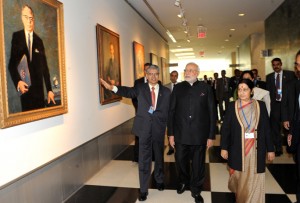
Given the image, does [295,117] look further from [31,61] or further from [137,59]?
[137,59]

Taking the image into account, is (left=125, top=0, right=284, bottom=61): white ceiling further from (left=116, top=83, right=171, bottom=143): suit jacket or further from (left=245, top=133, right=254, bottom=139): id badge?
(left=245, top=133, right=254, bottom=139): id badge

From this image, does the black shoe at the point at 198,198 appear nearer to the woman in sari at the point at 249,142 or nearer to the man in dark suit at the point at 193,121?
the man in dark suit at the point at 193,121

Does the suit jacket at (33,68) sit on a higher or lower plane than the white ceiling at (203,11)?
lower

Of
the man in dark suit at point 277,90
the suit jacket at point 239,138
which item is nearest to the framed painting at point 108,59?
the suit jacket at point 239,138

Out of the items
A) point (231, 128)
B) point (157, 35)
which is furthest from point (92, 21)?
point (157, 35)

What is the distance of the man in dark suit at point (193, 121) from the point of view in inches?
122

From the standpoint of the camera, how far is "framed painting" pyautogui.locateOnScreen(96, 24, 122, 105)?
4.34 metres

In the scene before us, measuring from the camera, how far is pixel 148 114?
3311 millimetres

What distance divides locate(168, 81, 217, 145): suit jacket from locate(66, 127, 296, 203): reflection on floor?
714 millimetres

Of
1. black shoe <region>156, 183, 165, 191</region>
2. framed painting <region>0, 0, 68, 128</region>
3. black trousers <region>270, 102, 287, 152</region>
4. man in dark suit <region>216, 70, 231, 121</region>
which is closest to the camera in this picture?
framed painting <region>0, 0, 68, 128</region>

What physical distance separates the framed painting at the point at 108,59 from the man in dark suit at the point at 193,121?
1.60 m

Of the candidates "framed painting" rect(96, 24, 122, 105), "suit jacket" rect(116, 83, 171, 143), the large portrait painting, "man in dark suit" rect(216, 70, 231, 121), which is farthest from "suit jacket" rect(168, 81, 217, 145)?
"man in dark suit" rect(216, 70, 231, 121)

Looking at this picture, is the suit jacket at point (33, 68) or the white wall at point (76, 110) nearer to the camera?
the suit jacket at point (33, 68)

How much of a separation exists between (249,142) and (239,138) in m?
0.10
